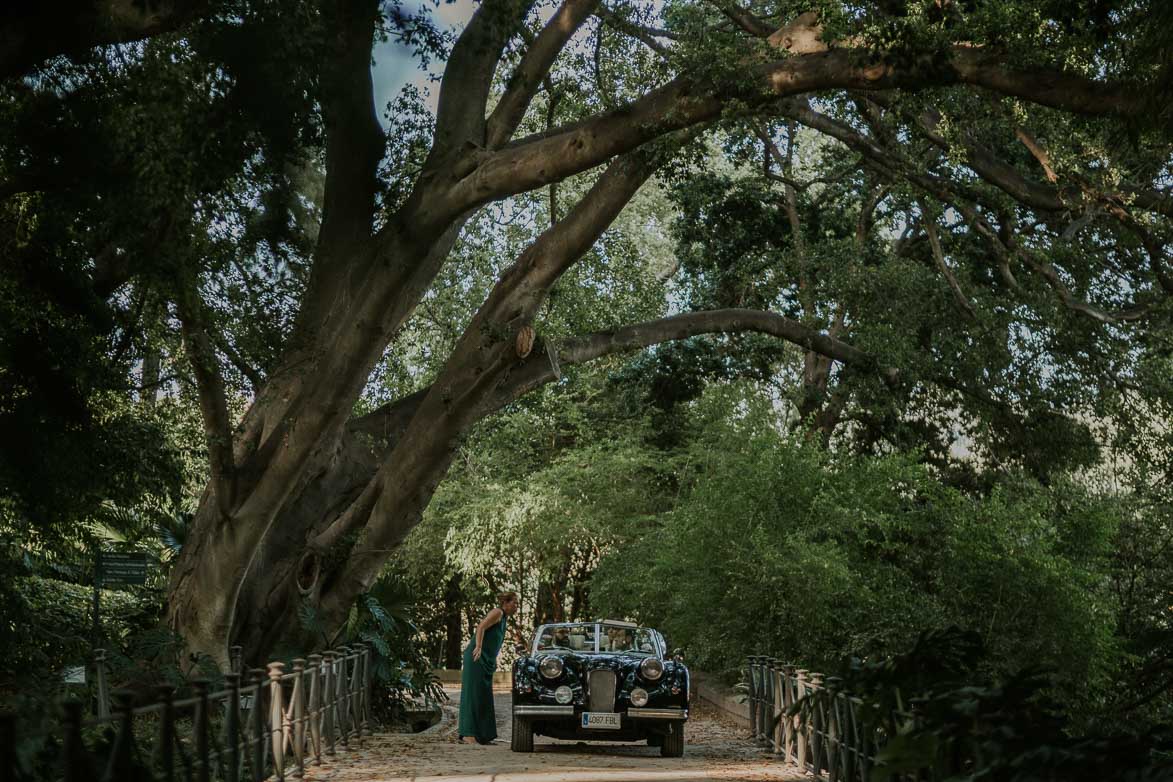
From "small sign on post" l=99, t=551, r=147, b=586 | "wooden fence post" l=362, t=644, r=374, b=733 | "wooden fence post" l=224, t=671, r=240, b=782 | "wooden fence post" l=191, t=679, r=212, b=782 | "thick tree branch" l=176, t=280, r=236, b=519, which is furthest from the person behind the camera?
"small sign on post" l=99, t=551, r=147, b=586

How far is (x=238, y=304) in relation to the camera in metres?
14.9

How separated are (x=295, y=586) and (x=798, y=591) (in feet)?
22.1

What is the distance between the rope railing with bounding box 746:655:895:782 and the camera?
8.88 meters

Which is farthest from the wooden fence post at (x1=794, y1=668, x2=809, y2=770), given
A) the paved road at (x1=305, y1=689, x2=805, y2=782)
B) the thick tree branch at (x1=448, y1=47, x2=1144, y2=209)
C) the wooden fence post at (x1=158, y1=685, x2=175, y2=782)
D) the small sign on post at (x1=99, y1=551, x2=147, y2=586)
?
the small sign on post at (x1=99, y1=551, x2=147, y2=586)

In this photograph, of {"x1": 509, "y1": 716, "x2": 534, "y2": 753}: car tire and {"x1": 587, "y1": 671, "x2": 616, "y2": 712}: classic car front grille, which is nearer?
{"x1": 587, "y1": 671, "x2": 616, "y2": 712}: classic car front grille

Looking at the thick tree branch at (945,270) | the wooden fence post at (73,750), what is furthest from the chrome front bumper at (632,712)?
the thick tree branch at (945,270)

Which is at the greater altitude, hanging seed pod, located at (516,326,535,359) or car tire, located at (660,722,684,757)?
hanging seed pod, located at (516,326,535,359)

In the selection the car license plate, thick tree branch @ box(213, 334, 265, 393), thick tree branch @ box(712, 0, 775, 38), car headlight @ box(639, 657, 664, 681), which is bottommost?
the car license plate

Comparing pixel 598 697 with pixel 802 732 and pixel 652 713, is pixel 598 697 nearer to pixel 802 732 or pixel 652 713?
pixel 652 713

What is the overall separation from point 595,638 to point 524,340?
3.49 metres

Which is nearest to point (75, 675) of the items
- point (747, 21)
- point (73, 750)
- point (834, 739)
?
point (834, 739)

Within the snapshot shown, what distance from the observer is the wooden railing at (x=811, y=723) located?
29.3 ft

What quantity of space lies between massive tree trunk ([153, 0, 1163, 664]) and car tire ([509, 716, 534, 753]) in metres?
3.54

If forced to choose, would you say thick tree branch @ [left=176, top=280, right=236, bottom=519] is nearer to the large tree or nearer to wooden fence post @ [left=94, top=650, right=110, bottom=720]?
the large tree
